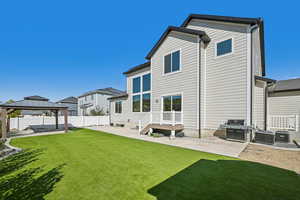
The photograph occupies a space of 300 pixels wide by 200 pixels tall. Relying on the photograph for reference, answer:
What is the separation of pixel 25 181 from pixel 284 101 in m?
13.1

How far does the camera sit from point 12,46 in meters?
14.1

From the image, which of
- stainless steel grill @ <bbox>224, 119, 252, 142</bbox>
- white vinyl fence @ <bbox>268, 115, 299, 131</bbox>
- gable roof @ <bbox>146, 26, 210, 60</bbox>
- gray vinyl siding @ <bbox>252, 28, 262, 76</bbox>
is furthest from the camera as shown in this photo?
gable roof @ <bbox>146, 26, 210, 60</bbox>

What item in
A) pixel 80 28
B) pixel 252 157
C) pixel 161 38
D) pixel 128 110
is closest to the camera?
pixel 252 157

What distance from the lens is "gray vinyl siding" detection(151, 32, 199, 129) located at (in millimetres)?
9000

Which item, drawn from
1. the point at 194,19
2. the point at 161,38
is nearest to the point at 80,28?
the point at 161,38

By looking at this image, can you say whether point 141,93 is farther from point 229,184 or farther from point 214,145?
point 229,184

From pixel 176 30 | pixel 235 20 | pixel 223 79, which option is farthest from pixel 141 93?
pixel 235 20

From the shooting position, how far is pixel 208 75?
9.19m

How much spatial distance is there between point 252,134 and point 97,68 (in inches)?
997

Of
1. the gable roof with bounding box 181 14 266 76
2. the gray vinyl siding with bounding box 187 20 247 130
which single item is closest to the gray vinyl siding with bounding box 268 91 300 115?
the gray vinyl siding with bounding box 187 20 247 130

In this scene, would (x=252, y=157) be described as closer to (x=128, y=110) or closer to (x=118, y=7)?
(x=128, y=110)

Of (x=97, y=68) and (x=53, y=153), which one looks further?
(x=97, y=68)

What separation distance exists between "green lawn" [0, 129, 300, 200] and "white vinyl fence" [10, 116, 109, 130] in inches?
473

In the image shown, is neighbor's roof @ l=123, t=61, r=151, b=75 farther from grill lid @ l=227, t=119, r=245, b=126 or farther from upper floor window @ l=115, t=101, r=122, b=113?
grill lid @ l=227, t=119, r=245, b=126
